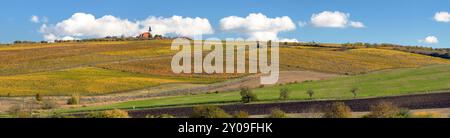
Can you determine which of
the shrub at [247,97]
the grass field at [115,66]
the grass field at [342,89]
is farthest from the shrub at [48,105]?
the shrub at [247,97]

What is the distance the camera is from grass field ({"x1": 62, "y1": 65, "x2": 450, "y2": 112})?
5906 cm

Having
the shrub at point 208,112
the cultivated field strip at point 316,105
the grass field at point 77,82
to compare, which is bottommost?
the grass field at point 77,82

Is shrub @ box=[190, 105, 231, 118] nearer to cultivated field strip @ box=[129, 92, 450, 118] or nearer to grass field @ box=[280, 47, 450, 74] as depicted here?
cultivated field strip @ box=[129, 92, 450, 118]

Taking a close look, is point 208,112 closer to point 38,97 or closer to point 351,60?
point 38,97

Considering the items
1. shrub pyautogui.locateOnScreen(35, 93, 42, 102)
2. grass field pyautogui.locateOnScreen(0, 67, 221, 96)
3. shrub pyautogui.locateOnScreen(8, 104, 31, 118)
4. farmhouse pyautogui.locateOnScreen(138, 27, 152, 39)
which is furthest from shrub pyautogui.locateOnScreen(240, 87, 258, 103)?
farmhouse pyautogui.locateOnScreen(138, 27, 152, 39)

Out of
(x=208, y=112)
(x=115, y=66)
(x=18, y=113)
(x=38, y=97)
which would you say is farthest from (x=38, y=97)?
(x=208, y=112)

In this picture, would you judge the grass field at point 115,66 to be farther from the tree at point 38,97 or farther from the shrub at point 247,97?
the shrub at point 247,97

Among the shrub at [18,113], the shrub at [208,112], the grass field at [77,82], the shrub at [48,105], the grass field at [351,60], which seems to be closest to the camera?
the shrub at [208,112]

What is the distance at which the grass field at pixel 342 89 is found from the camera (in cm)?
5906

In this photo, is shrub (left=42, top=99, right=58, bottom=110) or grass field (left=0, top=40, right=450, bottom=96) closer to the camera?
shrub (left=42, top=99, right=58, bottom=110)
